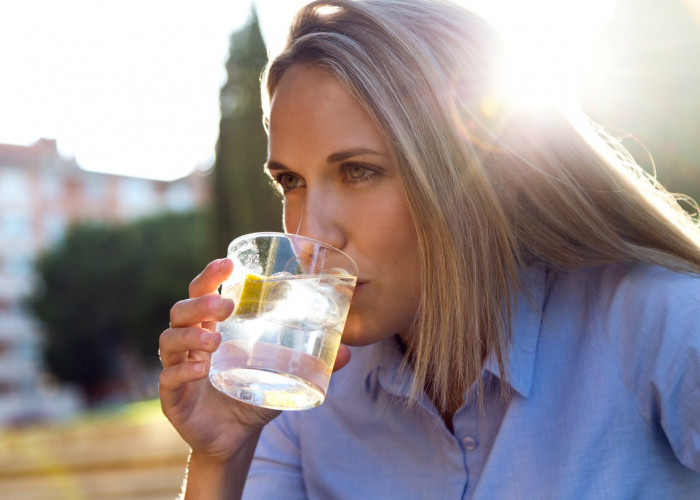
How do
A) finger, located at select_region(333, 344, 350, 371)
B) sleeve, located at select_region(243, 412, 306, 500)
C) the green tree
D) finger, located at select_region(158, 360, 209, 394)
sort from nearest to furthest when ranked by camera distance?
finger, located at select_region(158, 360, 209, 394)
finger, located at select_region(333, 344, 350, 371)
sleeve, located at select_region(243, 412, 306, 500)
the green tree

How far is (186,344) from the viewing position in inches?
67.1

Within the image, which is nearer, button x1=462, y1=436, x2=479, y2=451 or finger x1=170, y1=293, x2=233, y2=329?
finger x1=170, y1=293, x2=233, y2=329

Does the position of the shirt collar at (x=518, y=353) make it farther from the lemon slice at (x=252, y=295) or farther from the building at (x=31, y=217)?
the building at (x=31, y=217)

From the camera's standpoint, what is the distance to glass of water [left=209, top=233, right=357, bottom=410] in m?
1.55

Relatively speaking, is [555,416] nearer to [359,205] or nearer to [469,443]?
[469,443]

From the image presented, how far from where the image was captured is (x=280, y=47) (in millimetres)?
2193

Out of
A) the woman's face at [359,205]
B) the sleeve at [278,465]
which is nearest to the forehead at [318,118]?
the woman's face at [359,205]

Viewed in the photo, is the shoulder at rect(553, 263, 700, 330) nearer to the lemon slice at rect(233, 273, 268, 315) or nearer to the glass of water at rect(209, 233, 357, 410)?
the glass of water at rect(209, 233, 357, 410)

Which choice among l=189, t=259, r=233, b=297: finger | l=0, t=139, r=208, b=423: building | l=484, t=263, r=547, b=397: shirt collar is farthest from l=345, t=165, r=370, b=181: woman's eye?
l=0, t=139, r=208, b=423: building

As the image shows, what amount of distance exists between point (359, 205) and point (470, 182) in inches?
11.1

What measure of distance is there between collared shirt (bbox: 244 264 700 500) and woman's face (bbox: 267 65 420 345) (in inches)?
11.6

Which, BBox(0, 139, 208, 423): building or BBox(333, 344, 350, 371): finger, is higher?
BBox(333, 344, 350, 371): finger

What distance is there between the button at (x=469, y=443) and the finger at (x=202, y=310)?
0.69 m

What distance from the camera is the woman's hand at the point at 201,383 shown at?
5.41 feet
